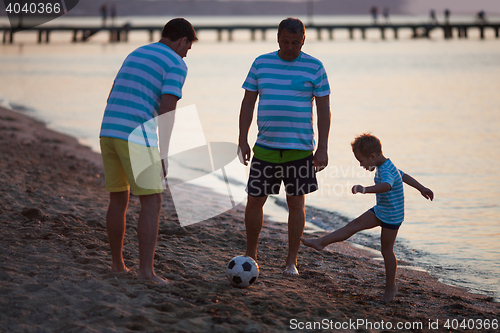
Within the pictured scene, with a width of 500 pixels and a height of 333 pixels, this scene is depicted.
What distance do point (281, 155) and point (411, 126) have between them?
12.3 m

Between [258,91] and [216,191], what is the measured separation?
448cm

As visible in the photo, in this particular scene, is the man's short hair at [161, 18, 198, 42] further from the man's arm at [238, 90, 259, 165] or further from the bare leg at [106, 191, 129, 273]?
the bare leg at [106, 191, 129, 273]

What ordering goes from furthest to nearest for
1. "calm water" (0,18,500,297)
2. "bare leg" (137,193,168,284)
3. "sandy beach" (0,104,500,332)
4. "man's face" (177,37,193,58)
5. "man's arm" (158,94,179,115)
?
"calm water" (0,18,500,297) < "man's face" (177,37,193,58) < "bare leg" (137,193,168,284) < "man's arm" (158,94,179,115) < "sandy beach" (0,104,500,332)

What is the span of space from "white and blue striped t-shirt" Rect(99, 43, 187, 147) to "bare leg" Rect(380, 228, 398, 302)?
1.94m

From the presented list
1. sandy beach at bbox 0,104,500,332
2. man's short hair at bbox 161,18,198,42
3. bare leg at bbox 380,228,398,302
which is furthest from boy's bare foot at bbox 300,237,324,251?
man's short hair at bbox 161,18,198,42

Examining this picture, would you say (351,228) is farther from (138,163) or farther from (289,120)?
(138,163)

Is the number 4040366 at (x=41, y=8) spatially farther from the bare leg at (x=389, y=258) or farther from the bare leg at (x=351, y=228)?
the bare leg at (x=389, y=258)

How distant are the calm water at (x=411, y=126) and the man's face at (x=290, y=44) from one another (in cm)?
279

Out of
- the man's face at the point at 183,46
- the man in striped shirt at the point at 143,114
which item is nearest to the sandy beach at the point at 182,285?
the man in striped shirt at the point at 143,114

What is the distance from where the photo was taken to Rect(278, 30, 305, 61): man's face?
13.7 ft

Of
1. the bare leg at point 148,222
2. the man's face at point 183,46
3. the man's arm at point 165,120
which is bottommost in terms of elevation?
the bare leg at point 148,222

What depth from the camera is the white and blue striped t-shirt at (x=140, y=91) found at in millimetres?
3578

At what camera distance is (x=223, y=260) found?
4906mm

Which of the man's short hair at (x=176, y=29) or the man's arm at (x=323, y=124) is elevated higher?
the man's short hair at (x=176, y=29)
